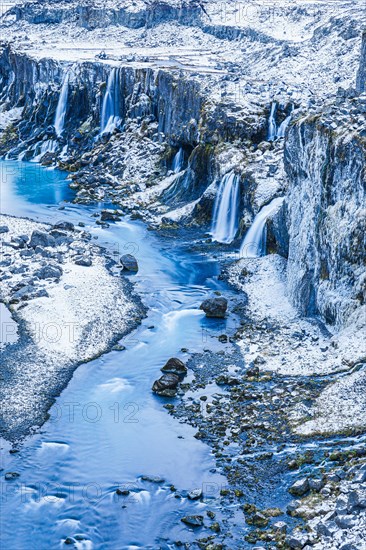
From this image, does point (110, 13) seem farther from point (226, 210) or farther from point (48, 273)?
point (48, 273)

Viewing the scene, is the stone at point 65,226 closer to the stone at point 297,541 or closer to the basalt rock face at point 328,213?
the basalt rock face at point 328,213

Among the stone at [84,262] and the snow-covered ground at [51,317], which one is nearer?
the snow-covered ground at [51,317]

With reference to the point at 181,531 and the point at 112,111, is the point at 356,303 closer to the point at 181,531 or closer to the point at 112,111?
the point at 181,531

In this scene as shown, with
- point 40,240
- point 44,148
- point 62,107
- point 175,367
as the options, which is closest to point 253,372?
point 175,367

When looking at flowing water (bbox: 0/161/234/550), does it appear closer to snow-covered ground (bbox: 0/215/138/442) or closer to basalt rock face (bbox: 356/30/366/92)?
snow-covered ground (bbox: 0/215/138/442)

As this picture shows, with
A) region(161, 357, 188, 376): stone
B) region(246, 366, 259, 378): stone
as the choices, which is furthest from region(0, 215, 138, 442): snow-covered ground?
region(246, 366, 259, 378): stone

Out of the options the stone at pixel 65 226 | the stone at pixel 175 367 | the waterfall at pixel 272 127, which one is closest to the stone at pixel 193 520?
the stone at pixel 175 367

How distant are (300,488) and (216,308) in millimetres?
15225

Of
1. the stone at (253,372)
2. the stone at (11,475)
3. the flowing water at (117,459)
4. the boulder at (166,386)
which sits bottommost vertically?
the stone at (11,475)

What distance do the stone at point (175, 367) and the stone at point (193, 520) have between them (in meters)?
9.81

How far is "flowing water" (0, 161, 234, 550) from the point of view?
24781 mm

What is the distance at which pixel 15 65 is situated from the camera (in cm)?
9300

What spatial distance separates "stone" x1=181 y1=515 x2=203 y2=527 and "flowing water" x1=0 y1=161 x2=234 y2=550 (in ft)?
0.79

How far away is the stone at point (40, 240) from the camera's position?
48688mm
